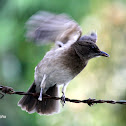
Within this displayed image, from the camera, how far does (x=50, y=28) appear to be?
5230 millimetres

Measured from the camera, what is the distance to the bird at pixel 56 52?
16.8 feet

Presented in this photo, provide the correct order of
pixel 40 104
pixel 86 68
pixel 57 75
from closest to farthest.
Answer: pixel 57 75, pixel 40 104, pixel 86 68

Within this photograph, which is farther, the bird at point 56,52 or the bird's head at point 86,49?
the bird's head at point 86,49

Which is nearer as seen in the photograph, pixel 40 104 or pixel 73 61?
pixel 73 61

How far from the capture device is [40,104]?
18.1 ft

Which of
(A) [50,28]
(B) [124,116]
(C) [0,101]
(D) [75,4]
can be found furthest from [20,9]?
(B) [124,116]

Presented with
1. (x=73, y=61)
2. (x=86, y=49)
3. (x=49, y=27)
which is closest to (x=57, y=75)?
(x=73, y=61)

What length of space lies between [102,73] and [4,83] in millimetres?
2307

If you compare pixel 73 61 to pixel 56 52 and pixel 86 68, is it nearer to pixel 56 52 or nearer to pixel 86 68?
pixel 56 52

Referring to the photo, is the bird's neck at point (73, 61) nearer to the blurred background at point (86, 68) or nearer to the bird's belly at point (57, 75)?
the bird's belly at point (57, 75)

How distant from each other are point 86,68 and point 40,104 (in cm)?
225

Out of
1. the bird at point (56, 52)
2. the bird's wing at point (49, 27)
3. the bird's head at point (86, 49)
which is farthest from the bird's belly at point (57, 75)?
the bird's wing at point (49, 27)

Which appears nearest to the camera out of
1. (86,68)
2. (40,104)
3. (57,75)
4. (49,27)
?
(57,75)

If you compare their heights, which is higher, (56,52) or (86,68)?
(86,68)
